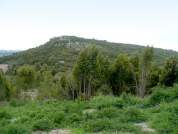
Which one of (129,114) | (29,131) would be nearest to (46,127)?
(29,131)

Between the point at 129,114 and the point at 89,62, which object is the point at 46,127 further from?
the point at 89,62

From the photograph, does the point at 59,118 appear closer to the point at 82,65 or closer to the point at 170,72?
the point at 82,65

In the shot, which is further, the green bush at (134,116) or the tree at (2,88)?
the tree at (2,88)

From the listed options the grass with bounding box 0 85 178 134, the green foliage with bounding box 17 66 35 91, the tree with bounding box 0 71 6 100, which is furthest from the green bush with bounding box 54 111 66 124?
the tree with bounding box 0 71 6 100

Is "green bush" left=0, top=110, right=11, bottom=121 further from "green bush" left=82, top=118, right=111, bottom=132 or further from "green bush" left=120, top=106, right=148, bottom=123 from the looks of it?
"green bush" left=120, top=106, right=148, bottom=123

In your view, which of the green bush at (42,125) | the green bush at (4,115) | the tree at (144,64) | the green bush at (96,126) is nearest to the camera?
the green bush at (96,126)

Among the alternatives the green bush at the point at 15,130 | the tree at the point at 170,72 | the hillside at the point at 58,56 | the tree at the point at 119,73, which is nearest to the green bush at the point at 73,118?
the green bush at the point at 15,130

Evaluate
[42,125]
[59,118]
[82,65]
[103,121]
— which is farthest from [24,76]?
[103,121]

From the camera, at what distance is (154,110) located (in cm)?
536

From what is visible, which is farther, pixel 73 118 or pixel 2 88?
pixel 2 88

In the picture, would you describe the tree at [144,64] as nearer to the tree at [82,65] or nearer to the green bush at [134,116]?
the tree at [82,65]

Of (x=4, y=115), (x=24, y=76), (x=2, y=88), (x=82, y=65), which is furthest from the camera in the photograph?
(x=2, y=88)

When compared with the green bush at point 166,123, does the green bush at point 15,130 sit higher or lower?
lower

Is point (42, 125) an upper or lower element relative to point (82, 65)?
lower
